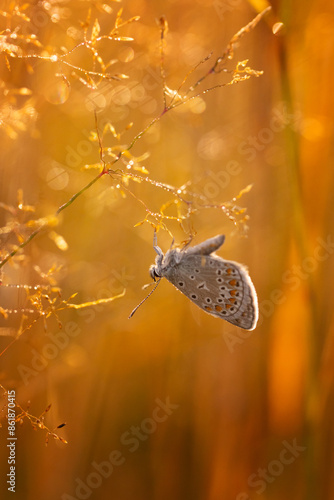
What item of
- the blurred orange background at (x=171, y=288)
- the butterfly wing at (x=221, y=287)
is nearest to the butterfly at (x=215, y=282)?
the butterfly wing at (x=221, y=287)

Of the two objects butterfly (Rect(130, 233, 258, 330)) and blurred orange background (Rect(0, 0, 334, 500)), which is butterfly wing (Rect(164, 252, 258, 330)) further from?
blurred orange background (Rect(0, 0, 334, 500))

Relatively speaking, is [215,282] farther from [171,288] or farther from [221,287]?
[171,288]

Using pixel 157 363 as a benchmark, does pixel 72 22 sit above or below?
above

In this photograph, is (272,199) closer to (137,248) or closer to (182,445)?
(137,248)

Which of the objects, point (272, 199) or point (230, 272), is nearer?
point (230, 272)

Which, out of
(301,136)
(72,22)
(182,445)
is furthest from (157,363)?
(72,22)

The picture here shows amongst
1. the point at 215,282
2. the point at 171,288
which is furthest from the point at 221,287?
the point at 171,288

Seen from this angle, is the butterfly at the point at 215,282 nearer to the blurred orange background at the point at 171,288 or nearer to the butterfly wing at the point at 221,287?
the butterfly wing at the point at 221,287

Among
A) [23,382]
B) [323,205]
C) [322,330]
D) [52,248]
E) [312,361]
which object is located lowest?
[23,382]
